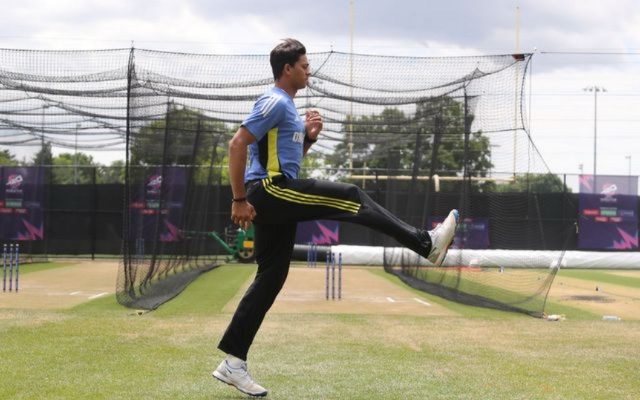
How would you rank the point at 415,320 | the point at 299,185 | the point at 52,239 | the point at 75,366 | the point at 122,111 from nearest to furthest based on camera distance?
1. the point at 299,185
2. the point at 75,366
3. the point at 415,320
4. the point at 122,111
5. the point at 52,239

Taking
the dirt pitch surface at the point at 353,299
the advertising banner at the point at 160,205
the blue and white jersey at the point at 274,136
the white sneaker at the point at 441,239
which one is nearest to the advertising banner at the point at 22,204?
the advertising banner at the point at 160,205

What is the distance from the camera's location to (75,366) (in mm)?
5738

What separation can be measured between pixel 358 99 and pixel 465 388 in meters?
8.39

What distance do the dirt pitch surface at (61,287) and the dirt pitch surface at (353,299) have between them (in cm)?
220

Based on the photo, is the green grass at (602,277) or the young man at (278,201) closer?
the young man at (278,201)

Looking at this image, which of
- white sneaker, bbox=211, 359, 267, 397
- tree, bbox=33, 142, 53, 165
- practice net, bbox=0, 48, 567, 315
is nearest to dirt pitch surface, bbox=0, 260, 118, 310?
practice net, bbox=0, 48, 567, 315

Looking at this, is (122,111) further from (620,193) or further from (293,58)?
(620,193)

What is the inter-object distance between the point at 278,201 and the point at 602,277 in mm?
15958

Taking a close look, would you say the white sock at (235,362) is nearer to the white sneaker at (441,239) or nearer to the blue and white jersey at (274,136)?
the blue and white jersey at (274,136)

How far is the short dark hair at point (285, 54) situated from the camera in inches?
191

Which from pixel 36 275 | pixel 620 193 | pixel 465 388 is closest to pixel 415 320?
pixel 465 388

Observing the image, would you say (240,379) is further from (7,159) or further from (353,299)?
(7,159)

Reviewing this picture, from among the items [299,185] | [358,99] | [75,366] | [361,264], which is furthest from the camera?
[361,264]

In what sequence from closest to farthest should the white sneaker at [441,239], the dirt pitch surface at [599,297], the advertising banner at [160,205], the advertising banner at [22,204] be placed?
the white sneaker at [441,239] < the dirt pitch surface at [599,297] < the advertising banner at [160,205] < the advertising banner at [22,204]
